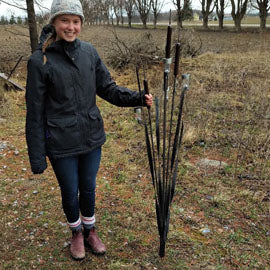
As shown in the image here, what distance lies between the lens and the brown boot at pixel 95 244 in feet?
7.47

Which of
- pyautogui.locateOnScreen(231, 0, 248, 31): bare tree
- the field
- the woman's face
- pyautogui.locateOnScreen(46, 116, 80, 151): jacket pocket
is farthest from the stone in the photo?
pyautogui.locateOnScreen(231, 0, 248, 31): bare tree

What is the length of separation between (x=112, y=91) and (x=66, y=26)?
55 cm

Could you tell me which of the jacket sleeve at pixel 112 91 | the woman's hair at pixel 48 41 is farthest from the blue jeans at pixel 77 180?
the woman's hair at pixel 48 41

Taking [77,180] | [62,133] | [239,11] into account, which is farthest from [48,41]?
[239,11]

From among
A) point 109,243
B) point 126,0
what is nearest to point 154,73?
point 109,243

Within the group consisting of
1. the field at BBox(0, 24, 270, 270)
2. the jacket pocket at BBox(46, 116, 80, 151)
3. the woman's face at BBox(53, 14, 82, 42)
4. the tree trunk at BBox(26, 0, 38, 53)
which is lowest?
the field at BBox(0, 24, 270, 270)

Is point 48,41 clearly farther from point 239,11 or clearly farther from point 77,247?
point 239,11

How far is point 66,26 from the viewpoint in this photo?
171cm

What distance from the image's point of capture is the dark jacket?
68.0 inches

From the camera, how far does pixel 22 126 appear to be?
5.18 m

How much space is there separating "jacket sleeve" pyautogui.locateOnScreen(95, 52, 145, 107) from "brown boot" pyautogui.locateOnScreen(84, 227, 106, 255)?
1.04m

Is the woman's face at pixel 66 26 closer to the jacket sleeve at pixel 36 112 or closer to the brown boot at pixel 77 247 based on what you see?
the jacket sleeve at pixel 36 112

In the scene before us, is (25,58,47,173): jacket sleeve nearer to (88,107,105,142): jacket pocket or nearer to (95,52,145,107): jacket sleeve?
(88,107,105,142): jacket pocket

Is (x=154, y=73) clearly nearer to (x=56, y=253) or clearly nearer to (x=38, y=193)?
(x=38, y=193)
